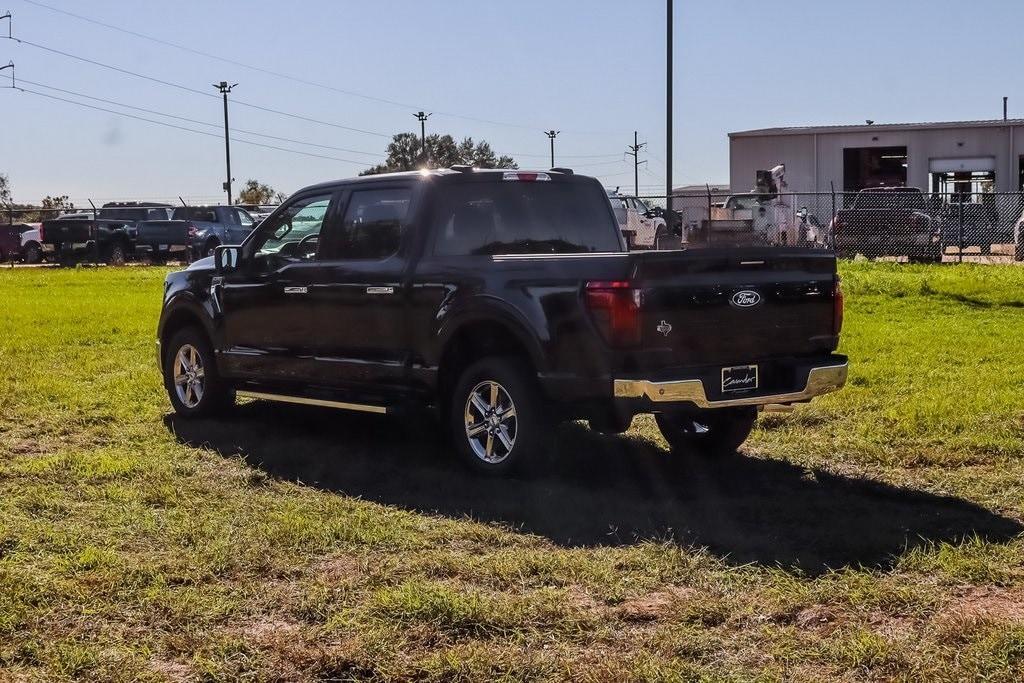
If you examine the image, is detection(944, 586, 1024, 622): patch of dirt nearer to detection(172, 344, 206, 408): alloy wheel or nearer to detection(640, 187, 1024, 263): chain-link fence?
detection(172, 344, 206, 408): alloy wheel

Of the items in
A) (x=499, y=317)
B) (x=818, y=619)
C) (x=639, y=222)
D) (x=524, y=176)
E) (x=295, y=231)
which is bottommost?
(x=818, y=619)

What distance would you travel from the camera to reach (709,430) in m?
8.57

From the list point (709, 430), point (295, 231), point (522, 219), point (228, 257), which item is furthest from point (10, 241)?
point (709, 430)

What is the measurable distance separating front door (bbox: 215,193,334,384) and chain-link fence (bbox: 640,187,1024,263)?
1835cm

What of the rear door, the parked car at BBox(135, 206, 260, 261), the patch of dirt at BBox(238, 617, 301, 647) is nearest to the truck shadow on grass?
the rear door

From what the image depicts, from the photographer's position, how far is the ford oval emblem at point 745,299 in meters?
7.34

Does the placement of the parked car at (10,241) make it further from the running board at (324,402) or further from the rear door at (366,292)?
the rear door at (366,292)

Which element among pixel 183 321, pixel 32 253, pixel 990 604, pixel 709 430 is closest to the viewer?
pixel 990 604

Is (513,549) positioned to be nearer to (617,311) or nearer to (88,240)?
(617,311)

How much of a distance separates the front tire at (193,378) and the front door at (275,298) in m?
0.26

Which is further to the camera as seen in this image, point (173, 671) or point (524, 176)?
point (524, 176)

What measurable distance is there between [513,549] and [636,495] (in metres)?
1.43

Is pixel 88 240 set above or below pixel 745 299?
above

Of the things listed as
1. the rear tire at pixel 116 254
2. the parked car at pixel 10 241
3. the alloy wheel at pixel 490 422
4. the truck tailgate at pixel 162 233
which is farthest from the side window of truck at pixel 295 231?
the parked car at pixel 10 241
